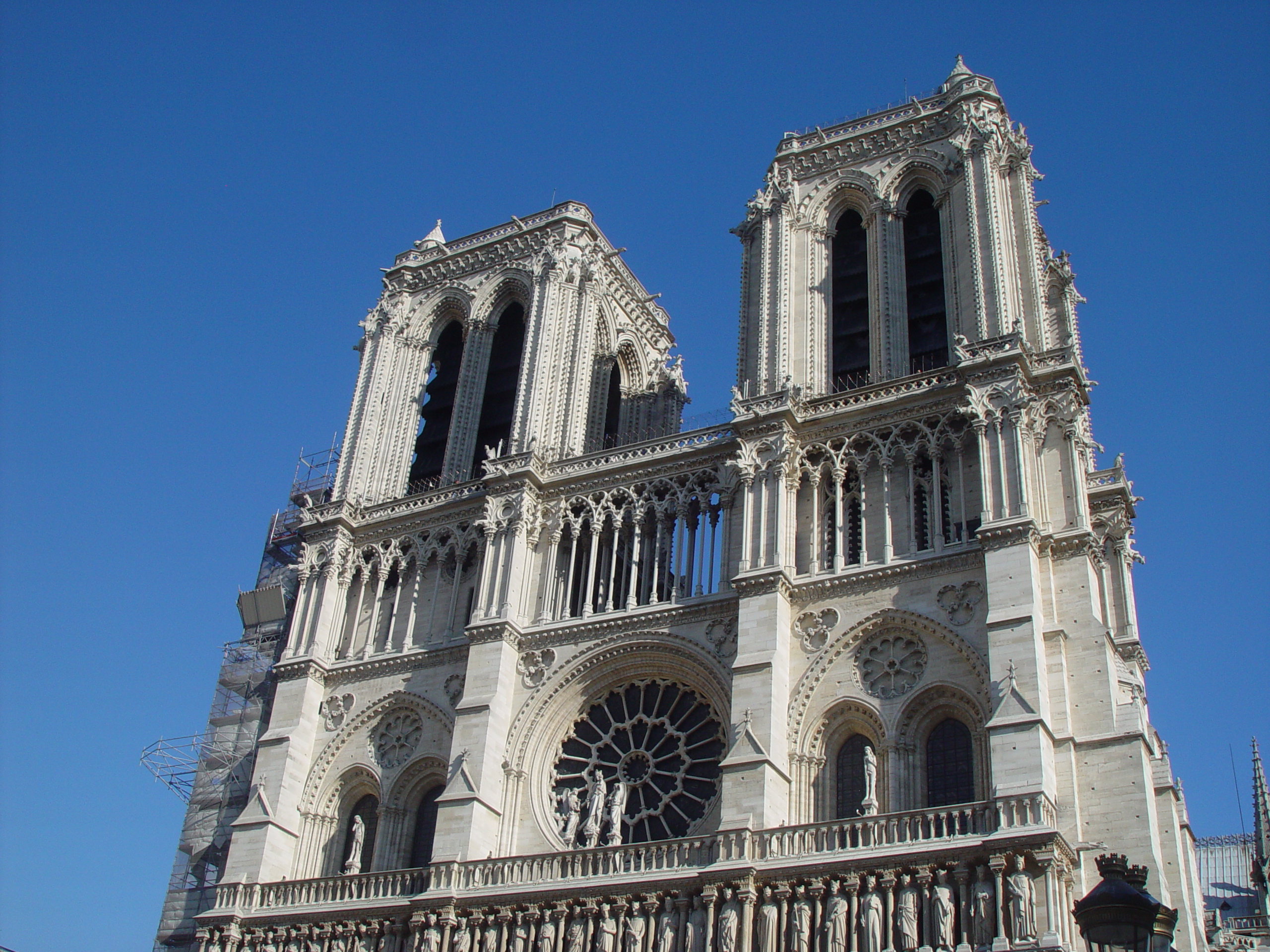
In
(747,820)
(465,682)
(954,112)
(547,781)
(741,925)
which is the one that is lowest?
(741,925)

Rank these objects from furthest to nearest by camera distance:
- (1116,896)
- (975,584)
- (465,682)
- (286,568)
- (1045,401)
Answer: (286,568)
(465,682)
(1045,401)
(975,584)
(1116,896)

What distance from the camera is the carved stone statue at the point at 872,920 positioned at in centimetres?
2283

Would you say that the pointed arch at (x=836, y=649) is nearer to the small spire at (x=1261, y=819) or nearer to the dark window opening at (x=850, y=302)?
the dark window opening at (x=850, y=302)

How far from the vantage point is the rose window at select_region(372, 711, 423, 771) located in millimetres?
31734

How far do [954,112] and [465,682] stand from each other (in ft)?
59.3

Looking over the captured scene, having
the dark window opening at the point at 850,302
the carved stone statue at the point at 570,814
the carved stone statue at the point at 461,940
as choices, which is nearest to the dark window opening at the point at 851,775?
the carved stone statue at the point at 570,814

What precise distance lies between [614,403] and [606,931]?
64.0 ft

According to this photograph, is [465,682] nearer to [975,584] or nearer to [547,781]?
[547,781]

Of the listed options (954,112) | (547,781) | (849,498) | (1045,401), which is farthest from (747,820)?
(954,112)

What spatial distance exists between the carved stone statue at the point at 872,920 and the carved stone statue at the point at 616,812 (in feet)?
18.9

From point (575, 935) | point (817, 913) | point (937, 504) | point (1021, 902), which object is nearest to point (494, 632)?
point (575, 935)

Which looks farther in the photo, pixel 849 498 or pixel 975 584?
pixel 849 498

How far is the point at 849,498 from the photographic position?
3012 cm

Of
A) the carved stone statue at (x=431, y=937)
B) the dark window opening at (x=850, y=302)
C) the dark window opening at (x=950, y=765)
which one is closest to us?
the dark window opening at (x=950, y=765)
